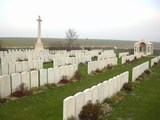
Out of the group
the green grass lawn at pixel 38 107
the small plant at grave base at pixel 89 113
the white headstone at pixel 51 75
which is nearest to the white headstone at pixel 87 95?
the small plant at grave base at pixel 89 113

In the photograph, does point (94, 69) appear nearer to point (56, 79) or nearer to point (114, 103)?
point (56, 79)

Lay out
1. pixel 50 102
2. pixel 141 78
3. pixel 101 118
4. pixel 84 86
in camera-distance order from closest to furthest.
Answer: pixel 101 118, pixel 50 102, pixel 84 86, pixel 141 78

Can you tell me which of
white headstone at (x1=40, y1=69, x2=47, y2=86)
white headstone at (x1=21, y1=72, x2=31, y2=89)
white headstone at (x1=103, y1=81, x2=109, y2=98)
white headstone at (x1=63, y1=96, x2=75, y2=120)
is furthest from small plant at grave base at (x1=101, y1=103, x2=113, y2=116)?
white headstone at (x1=40, y1=69, x2=47, y2=86)

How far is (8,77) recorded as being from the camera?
33.1 ft

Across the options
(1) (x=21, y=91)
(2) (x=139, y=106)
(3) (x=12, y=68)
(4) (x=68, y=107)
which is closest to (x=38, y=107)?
(1) (x=21, y=91)

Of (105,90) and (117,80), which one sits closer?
(105,90)

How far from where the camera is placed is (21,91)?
10.6 meters

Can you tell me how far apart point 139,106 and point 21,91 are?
516 centimetres

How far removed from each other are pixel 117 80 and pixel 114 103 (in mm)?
1929

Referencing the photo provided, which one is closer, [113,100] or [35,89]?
[113,100]

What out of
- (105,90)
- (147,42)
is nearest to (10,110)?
(105,90)

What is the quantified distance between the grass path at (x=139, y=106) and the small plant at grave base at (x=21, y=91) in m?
4.05

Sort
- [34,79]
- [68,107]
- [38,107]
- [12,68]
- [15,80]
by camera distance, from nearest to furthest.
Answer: [68,107] → [38,107] → [15,80] → [34,79] → [12,68]

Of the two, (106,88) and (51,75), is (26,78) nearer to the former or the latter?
(51,75)
